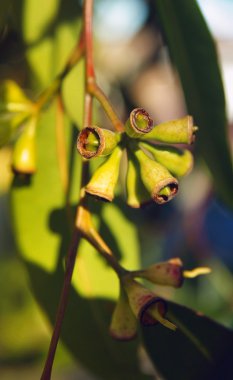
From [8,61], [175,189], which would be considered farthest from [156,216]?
[175,189]

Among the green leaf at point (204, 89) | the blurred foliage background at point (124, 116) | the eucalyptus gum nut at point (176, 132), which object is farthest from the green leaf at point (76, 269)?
the eucalyptus gum nut at point (176, 132)

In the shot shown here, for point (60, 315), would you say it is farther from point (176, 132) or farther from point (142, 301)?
point (176, 132)

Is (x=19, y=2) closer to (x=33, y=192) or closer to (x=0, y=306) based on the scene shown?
(x=33, y=192)

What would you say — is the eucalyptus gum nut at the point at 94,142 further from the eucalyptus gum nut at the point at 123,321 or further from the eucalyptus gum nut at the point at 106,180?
the eucalyptus gum nut at the point at 123,321

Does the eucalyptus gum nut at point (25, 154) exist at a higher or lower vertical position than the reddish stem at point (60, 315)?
higher

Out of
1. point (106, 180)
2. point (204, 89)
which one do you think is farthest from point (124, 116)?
point (106, 180)

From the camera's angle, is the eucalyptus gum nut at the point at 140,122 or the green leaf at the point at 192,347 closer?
the eucalyptus gum nut at the point at 140,122

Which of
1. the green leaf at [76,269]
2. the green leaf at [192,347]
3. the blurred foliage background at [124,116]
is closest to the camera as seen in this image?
the green leaf at [192,347]
